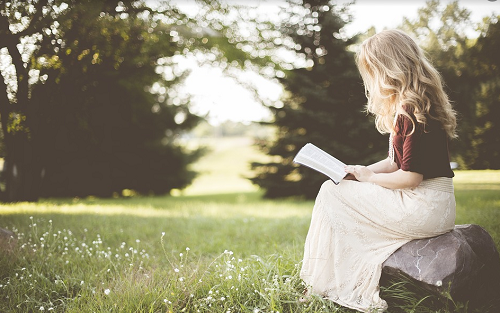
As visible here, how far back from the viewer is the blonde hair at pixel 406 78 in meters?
2.56

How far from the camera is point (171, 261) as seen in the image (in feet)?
12.8

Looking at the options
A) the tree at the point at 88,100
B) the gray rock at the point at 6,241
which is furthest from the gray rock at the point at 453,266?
the tree at the point at 88,100

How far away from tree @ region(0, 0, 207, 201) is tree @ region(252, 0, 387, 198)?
294 centimetres

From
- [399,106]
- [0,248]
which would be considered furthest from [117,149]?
[399,106]

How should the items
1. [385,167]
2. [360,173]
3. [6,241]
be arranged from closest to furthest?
[360,173], [385,167], [6,241]

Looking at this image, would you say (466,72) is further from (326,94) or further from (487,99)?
(326,94)

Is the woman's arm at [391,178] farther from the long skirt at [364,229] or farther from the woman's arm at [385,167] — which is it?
the woman's arm at [385,167]

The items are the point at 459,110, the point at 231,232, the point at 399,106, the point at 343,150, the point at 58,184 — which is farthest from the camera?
the point at 58,184

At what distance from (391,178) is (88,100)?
645 centimetres

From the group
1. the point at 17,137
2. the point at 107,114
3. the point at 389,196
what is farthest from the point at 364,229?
the point at 107,114

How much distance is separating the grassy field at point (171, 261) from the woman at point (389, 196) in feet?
0.67

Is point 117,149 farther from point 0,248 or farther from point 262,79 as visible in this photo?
point 0,248

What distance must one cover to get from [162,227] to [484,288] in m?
4.35

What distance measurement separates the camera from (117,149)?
1080 cm
